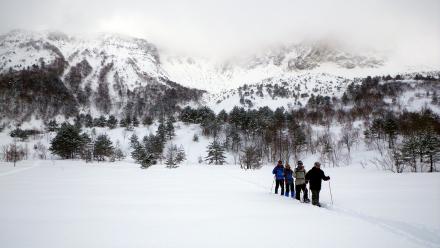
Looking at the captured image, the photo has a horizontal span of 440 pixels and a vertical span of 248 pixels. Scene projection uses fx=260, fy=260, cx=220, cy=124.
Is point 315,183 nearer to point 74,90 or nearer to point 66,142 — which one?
point 66,142

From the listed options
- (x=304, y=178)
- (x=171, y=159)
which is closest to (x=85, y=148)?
(x=171, y=159)

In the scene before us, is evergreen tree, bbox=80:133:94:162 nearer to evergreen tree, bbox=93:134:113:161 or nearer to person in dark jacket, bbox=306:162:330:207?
evergreen tree, bbox=93:134:113:161

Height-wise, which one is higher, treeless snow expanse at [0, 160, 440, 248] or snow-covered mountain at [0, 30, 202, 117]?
snow-covered mountain at [0, 30, 202, 117]

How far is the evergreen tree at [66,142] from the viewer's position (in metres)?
76.4

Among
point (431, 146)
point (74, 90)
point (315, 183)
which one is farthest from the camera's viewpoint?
point (74, 90)

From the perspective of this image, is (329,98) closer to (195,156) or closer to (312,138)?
(312,138)

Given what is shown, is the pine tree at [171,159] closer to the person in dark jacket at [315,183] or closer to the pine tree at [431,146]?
the person in dark jacket at [315,183]

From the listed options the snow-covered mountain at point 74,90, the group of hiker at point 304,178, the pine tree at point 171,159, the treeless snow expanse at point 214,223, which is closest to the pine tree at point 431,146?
the treeless snow expanse at point 214,223

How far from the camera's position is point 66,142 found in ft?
251

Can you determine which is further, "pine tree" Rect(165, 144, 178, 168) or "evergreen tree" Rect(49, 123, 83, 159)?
"evergreen tree" Rect(49, 123, 83, 159)

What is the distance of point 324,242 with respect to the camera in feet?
23.0

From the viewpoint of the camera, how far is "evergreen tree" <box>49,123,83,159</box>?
76.4 metres

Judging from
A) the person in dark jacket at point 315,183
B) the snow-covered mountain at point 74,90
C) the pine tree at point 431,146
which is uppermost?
the snow-covered mountain at point 74,90

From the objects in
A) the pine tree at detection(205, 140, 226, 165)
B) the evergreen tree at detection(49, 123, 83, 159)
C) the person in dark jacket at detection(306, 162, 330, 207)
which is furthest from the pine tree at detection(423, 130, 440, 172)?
the evergreen tree at detection(49, 123, 83, 159)
